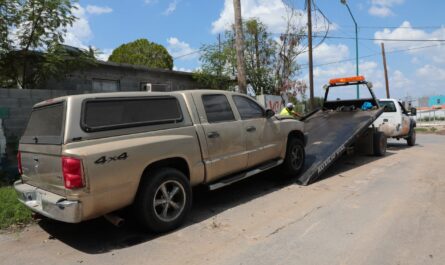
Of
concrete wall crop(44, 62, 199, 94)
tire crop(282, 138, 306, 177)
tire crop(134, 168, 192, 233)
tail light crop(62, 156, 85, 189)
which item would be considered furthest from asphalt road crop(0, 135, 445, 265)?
concrete wall crop(44, 62, 199, 94)

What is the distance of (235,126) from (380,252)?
9.77ft

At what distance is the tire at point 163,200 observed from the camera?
16.4 ft

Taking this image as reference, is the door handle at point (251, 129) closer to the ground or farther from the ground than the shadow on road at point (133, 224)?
farther from the ground

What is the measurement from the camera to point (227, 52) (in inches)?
758

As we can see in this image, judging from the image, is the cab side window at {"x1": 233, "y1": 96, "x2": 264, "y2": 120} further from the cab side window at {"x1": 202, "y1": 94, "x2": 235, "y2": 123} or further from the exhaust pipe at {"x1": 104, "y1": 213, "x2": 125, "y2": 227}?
the exhaust pipe at {"x1": 104, "y1": 213, "x2": 125, "y2": 227}

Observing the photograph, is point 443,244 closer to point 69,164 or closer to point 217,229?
point 217,229

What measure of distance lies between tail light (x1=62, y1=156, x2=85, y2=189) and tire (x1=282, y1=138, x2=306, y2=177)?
4.42 m

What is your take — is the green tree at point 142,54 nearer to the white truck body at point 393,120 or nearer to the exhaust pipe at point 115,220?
the white truck body at point 393,120

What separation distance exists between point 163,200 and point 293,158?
11.6ft

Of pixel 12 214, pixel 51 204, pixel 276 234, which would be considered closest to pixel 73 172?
pixel 51 204

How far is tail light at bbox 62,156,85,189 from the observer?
4379 mm

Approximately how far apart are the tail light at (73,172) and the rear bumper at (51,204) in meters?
0.21

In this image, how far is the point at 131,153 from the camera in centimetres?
480

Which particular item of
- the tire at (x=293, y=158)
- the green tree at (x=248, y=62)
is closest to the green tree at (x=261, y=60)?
the green tree at (x=248, y=62)
